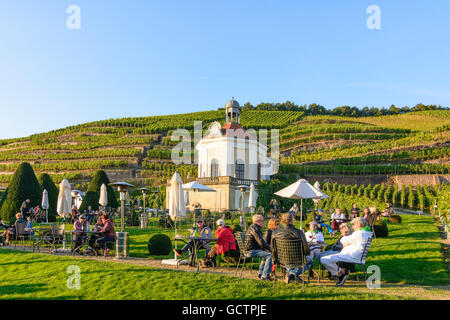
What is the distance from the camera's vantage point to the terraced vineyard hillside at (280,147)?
165 feet

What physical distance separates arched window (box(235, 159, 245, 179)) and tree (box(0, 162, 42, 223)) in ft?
46.4

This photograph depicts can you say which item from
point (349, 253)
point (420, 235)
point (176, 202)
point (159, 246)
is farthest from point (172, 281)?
point (420, 235)

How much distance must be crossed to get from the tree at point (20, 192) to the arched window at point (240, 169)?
14.1 metres

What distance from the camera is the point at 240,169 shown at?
32250mm

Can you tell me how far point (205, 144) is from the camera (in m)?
32.8

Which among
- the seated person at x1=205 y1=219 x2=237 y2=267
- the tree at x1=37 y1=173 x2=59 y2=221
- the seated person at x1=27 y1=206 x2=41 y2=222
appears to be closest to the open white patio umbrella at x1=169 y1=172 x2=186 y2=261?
the seated person at x1=205 y1=219 x2=237 y2=267

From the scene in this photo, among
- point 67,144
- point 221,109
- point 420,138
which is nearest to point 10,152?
point 67,144

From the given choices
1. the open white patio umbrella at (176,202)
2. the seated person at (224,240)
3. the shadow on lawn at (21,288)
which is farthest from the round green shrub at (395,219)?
the shadow on lawn at (21,288)

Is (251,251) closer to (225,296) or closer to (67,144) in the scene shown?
(225,296)

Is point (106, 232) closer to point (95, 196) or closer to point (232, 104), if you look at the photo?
point (95, 196)

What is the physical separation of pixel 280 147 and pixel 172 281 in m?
66.5

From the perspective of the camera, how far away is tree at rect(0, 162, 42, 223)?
21.8m

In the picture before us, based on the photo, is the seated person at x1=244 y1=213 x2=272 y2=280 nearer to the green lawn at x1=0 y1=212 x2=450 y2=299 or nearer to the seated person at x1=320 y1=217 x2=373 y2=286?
the green lawn at x1=0 y1=212 x2=450 y2=299
